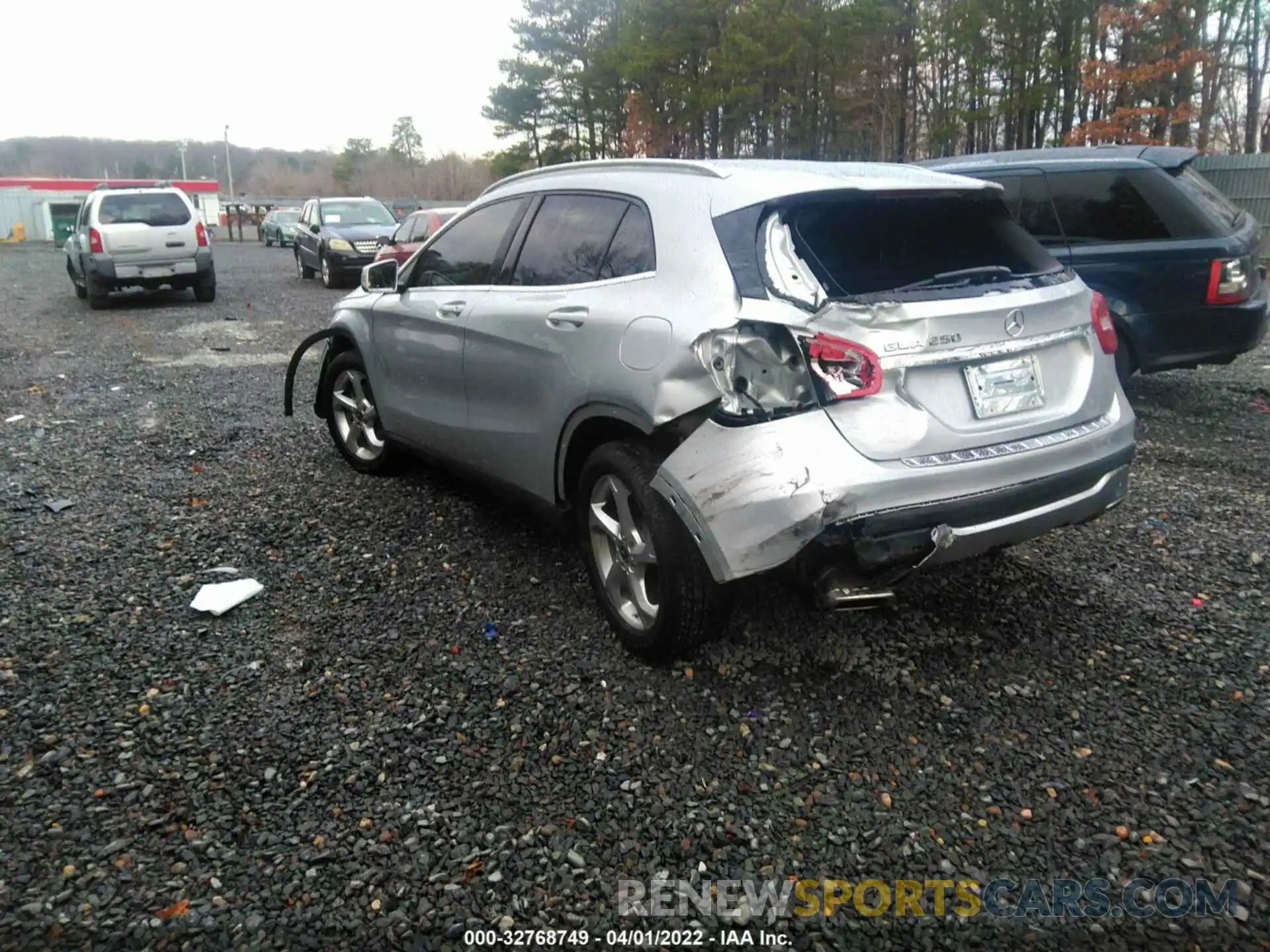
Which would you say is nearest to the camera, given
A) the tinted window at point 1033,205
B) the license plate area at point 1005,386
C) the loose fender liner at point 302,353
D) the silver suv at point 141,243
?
the license plate area at point 1005,386

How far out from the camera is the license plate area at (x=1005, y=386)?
9.75ft

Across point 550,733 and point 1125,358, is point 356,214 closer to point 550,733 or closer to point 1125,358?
point 1125,358

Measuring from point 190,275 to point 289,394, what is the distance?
10637 mm

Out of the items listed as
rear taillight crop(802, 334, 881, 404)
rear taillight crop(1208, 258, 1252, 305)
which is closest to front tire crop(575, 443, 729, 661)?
rear taillight crop(802, 334, 881, 404)

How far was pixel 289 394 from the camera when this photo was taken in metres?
6.12

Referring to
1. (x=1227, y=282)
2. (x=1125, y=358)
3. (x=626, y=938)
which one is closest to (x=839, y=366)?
(x=626, y=938)

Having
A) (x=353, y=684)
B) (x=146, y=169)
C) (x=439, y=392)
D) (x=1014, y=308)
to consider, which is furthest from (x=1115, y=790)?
(x=146, y=169)

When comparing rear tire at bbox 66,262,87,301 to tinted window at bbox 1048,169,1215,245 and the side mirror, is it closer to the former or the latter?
the side mirror

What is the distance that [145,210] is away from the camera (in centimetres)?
1502

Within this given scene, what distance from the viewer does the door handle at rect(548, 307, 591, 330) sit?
Result: 11.4 ft

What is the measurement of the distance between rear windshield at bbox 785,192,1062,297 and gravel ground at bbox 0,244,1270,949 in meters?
1.10

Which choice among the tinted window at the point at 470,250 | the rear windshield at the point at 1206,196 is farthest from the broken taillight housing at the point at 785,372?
the rear windshield at the point at 1206,196

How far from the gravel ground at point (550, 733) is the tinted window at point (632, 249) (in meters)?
1.16

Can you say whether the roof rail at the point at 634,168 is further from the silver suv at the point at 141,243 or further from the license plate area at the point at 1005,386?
the silver suv at the point at 141,243
